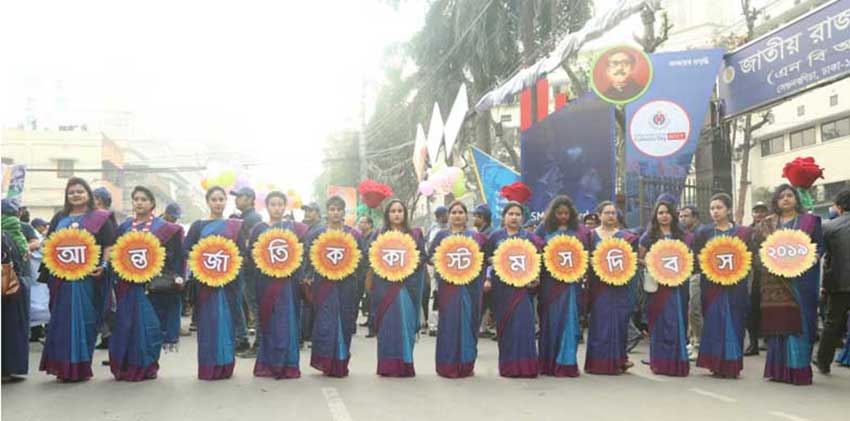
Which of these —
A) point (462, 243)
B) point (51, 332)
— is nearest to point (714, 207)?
point (462, 243)

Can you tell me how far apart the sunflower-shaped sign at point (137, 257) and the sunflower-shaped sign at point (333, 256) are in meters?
1.29

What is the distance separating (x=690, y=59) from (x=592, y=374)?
16.8ft

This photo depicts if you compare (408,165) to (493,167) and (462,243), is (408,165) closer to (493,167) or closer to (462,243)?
(493,167)

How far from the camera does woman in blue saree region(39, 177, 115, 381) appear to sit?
6.31m

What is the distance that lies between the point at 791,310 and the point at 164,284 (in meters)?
5.30

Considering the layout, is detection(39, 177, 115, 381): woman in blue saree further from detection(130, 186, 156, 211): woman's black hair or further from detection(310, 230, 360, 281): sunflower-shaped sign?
detection(310, 230, 360, 281): sunflower-shaped sign

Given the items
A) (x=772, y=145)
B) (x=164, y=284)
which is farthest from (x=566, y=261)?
(x=772, y=145)

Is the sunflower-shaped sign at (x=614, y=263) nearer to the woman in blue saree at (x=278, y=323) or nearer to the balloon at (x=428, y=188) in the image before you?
the woman in blue saree at (x=278, y=323)

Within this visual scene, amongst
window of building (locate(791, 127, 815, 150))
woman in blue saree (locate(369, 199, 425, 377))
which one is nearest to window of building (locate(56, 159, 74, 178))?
window of building (locate(791, 127, 815, 150))

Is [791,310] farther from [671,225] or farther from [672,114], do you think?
[672,114]

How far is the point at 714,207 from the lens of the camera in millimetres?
6973

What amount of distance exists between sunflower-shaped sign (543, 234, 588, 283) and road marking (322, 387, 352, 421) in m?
2.19

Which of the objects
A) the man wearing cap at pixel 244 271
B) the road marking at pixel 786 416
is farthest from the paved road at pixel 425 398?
the man wearing cap at pixel 244 271

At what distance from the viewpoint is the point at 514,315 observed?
6867 mm
